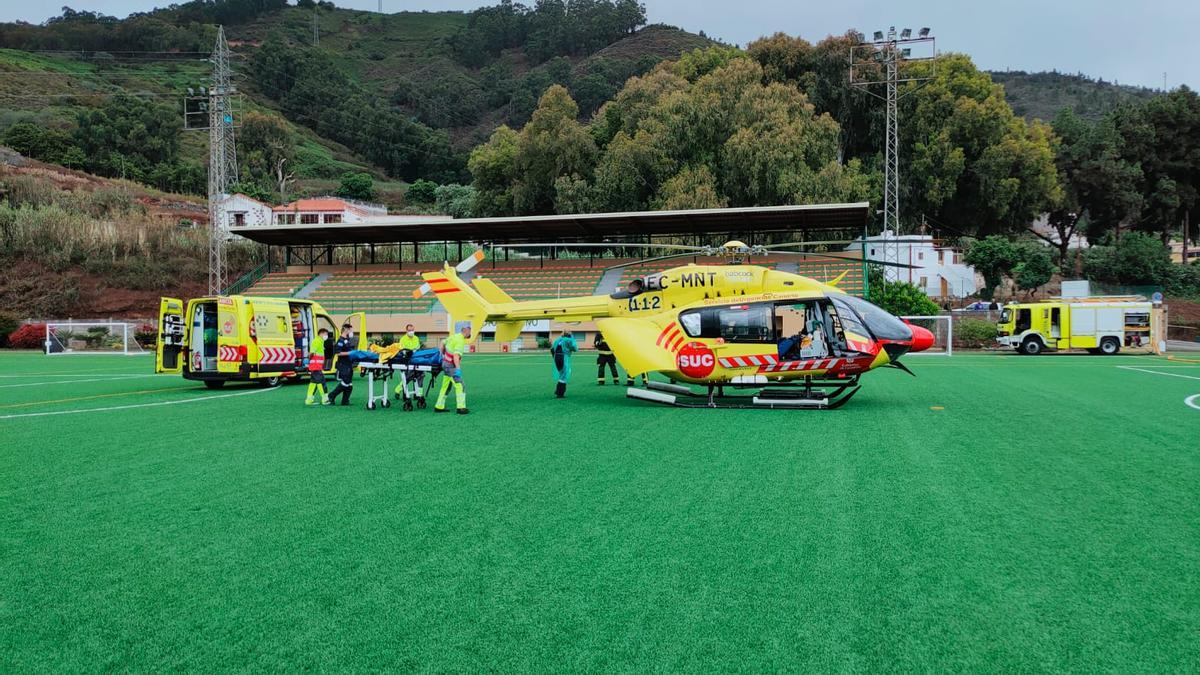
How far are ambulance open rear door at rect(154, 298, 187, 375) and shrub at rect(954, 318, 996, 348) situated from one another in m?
31.3

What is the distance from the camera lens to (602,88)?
119562mm

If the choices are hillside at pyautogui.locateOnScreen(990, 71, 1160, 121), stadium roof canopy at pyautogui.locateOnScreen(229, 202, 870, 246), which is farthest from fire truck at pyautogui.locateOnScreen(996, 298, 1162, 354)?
hillside at pyautogui.locateOnScreen(990, 71, 1160, 121)

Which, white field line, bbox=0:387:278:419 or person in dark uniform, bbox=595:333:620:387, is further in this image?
person in dark uniform, bbox=595:333:620:387

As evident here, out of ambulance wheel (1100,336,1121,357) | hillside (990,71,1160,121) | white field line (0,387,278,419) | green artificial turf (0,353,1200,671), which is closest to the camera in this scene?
green artificial turf (0,353,1200,671)

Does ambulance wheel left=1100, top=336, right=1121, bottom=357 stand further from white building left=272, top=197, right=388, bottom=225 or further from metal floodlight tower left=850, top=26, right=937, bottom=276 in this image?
white building left=272, top=197, right=388, bottom=225

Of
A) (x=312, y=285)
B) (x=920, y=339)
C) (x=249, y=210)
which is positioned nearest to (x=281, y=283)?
(x=312, y=285)

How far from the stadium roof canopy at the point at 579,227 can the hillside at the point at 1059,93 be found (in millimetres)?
120910

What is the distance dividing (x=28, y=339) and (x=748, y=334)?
39.6 metres

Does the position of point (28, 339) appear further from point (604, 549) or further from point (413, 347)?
point (604, 549)

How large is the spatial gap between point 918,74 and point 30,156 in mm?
77035

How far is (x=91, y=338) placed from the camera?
37.9 meters

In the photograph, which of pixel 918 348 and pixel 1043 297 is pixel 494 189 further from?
pixel 918 348

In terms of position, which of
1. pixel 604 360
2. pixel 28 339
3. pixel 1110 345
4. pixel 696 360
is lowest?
pixel 1110 345

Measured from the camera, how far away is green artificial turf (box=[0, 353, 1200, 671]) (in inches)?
133
